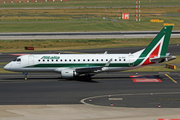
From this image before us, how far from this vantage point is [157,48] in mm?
43688

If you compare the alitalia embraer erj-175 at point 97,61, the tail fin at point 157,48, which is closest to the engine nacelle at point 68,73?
the alitalia embraer erj-175 at point 97,61

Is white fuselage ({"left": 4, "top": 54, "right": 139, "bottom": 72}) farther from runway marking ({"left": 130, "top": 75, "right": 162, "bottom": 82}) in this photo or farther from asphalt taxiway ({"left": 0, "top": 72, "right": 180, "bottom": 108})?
runway marking ({"left": 130, "top": 75, "right": 162, "bottom": 82})

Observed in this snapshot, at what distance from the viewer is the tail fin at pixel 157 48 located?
43500 mm

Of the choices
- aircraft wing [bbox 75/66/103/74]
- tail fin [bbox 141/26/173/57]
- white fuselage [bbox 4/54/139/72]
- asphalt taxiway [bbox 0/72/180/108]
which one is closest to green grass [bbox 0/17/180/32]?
asphalt taxiway [bbox 0/72/180/108]

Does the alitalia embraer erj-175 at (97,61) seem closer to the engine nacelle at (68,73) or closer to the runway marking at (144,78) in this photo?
the engine nacelle at (68,73)

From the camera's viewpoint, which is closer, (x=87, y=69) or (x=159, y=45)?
Result: (x=87, y=69)

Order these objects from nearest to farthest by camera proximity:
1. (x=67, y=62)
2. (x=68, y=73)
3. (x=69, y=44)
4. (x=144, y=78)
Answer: (x=68, y=73)
(x=67, y=62)
(x=144, y=78)
(x=69, y=44)

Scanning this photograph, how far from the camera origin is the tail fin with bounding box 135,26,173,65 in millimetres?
43500

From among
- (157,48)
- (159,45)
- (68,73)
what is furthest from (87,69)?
(159,45)

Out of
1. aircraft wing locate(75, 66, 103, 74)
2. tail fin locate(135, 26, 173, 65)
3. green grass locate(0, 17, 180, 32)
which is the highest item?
green grass locate(0, 17, 180, 32)

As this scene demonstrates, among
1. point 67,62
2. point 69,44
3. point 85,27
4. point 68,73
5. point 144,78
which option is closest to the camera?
point 68,73

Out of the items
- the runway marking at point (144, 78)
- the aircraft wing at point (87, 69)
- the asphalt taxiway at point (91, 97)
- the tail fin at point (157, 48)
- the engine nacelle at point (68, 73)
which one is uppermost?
the tail fin at point (157, 48)

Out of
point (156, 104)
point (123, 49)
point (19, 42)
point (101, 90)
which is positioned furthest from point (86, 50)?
point (156, 104)

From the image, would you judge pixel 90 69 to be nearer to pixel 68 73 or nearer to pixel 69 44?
→ pixel 68 73
